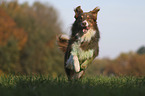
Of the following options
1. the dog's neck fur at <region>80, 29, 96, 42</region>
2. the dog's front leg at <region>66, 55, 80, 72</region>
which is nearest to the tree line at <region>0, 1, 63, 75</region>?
the dog's front leg at <region>66, 55, 80, 72</region>

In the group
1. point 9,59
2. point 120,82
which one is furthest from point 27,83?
point 9,59

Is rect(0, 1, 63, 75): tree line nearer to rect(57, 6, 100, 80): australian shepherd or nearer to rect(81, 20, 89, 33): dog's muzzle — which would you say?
rect(57, 6, 100, 80): australian shepherd

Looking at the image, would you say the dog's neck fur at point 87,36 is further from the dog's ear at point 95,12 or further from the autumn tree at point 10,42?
the autumn tree at point 10,42

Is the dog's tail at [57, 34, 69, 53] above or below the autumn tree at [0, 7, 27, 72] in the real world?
above

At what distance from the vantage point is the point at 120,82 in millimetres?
7910

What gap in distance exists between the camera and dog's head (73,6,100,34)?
803 centimetres

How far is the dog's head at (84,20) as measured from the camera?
26.3 ft

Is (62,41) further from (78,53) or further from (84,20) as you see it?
(84,20)

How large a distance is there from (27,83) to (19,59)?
3975 cm

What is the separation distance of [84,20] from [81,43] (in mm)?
607

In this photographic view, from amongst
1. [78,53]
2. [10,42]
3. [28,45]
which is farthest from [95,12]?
[28,45]

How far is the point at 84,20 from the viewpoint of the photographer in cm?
805

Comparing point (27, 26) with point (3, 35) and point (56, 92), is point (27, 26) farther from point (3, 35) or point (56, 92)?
point (56, 92)

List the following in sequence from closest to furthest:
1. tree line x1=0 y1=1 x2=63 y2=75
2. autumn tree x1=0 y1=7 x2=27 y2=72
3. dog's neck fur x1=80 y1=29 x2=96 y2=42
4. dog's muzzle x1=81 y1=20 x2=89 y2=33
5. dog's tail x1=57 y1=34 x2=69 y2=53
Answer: dog's muzzle x1=81 y1=20 x2=89 y2=33 → dog's neck fur x1=80 y1=29 x2=96 y2=42 → dog's tail x1=57 y1=34 x2=69 y2=53 → autumn tree x1=0 y1=7 x2=27 y2=72 → tree line x1=0 y1=1 x2=63 y2=75
